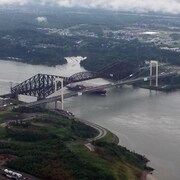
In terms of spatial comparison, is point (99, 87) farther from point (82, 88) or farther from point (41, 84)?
A: point (41, 84)

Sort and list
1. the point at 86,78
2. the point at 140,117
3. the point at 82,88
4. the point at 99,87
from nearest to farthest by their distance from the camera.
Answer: the point at 140,117 → the point at 99,87 → the point at 82,88 → the point at 86,78

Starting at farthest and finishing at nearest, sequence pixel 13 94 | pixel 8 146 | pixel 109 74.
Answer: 1. pixel 109 74
2. pixel 13 94
3. pixel 8 146

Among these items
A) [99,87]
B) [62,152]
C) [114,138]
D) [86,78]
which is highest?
[86,78]

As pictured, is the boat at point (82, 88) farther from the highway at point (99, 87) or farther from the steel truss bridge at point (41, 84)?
the steel truss bridge at point (41, 84)

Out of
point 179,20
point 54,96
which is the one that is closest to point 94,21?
point 179,20

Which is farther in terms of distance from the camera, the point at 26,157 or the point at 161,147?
the point at 161,147

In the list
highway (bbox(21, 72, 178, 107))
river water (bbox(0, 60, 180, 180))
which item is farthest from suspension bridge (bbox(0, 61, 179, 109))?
river water (bbox(0, 60, 180, 180))

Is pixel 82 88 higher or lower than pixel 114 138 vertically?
higher

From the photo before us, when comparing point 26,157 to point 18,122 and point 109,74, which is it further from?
point 109,74

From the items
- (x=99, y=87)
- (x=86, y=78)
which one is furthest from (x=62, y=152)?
(x=86, y=78)
